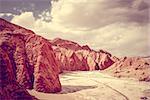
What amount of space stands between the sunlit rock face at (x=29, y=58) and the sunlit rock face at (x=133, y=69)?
16.7 metres

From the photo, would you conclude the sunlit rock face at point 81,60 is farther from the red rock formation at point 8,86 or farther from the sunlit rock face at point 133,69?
the red rock formation at point 8,86

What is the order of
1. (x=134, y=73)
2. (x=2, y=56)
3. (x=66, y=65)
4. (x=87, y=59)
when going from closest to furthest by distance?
(x=2, y=56), (x=134, y=73), (x=66, y=65), (x=87, y=59)

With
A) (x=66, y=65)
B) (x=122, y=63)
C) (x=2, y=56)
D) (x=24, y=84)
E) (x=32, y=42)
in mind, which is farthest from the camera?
(x=66, y=65)

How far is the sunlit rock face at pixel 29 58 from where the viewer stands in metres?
20.6

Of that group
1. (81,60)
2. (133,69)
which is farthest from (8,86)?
(81,60)

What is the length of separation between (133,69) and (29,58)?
72.5 feet

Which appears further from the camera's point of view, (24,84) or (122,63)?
(122,63)

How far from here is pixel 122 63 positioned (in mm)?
46031

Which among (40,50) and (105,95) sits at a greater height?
(40,50)

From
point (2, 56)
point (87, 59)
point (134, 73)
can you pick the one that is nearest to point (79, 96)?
point (2, 56)

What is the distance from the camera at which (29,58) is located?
21938 millimetres

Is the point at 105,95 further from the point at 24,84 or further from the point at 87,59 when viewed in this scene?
the point at 87,59

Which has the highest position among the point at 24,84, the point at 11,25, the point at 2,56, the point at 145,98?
the point at 11,25

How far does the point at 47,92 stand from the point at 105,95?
4.54m
